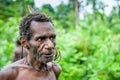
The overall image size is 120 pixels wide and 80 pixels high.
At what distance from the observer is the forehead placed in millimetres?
2828

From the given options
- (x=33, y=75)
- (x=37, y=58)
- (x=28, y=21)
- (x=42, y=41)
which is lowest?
(x=33, y=75)

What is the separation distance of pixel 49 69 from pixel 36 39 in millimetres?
371

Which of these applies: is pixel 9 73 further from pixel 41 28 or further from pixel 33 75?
pixel 41 28

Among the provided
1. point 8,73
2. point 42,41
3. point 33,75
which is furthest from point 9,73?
point 42,41

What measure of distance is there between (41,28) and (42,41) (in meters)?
0.09

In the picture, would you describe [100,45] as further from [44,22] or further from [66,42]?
[44,22]

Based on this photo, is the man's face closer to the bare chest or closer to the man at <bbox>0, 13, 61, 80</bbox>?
the man at <bbox>0, 13, 61, 80</bbox>

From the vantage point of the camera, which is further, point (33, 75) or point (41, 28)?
point (33, 75)

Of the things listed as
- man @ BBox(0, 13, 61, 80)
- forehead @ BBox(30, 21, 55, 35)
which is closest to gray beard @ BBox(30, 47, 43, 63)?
man @ BBox(0, 13, 61, 80)

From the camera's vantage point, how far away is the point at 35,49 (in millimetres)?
2863

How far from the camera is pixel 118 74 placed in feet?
23.6

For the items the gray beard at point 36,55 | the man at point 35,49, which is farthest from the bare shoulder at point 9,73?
the gray beard at point 36,55

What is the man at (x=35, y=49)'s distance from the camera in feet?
9.24

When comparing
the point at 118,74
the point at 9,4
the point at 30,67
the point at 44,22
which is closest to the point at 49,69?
the point at 30,67
